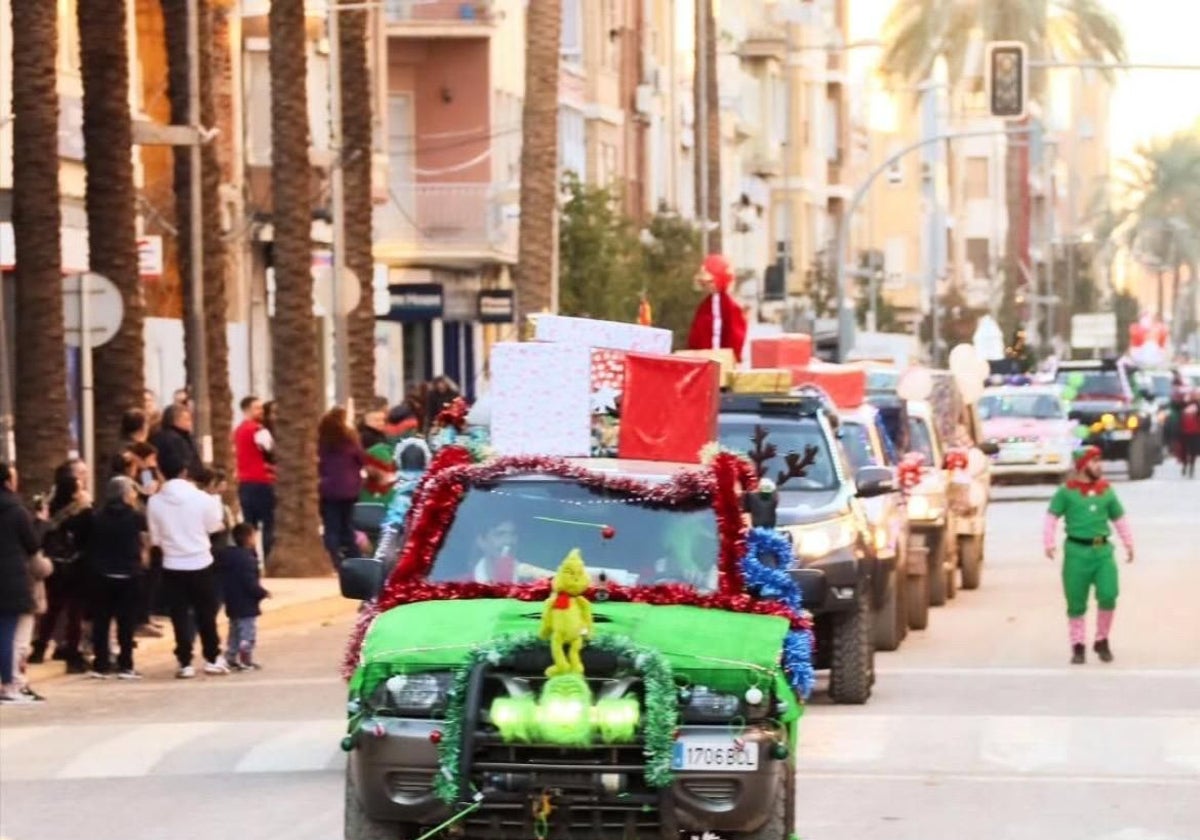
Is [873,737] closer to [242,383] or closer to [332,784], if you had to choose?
[332,784]

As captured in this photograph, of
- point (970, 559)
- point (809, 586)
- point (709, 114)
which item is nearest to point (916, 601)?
point (970, 559)

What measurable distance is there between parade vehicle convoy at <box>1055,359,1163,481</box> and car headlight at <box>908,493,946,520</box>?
29.1 m

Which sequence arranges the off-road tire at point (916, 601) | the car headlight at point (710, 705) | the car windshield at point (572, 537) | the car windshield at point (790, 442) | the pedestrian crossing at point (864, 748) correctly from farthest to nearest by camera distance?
the off-road tire at point (916, 601), the car windshield at point (790, 442), the pedestrian crossing at point (864, 748), the car windshield at point (572, 537), the car headlight at point (710, 705)

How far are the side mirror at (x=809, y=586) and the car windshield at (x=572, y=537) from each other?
1.50ft

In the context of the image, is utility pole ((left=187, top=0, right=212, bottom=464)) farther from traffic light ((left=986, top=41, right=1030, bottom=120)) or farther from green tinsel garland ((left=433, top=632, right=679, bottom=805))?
green tinsel garland ((left=433, top=632, right=679, bottom=805))

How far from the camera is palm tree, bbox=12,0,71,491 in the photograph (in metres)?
28.5

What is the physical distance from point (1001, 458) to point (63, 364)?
90.7ft

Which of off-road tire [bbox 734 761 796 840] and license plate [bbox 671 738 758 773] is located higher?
license plate [bbox 671 738 758 773]

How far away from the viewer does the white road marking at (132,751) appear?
18.3m

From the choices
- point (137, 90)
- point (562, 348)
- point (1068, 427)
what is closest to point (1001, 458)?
point (1068, 427)

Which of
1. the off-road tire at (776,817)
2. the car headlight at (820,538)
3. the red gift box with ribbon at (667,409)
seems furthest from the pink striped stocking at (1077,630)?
the off-road tire at (776,817)

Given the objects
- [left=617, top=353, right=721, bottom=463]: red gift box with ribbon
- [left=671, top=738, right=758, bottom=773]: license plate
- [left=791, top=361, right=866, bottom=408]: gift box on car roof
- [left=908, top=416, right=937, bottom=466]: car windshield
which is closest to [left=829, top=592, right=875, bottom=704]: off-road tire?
[left=791, top=361, right=866, bottom=408]: gift box on car roof

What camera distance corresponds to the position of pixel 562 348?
1513 cm

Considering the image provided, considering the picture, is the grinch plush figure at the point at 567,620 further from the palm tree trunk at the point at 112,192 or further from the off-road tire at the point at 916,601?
the palm tree trunk at the point at 112,192
